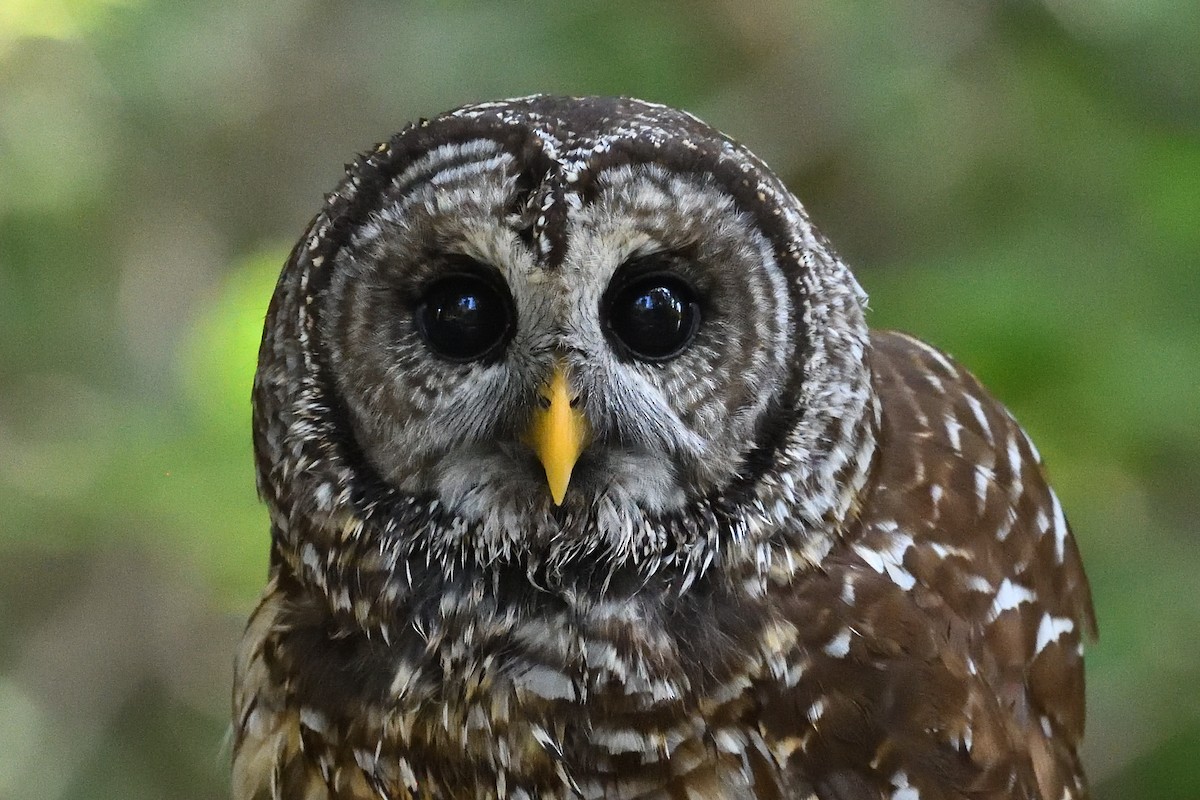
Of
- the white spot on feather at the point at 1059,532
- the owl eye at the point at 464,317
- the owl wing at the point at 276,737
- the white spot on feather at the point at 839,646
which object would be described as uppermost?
the owl eye at the point at 464,317

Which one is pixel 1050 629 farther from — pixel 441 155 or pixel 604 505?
pixel 441 155

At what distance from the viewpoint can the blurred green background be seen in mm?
2516

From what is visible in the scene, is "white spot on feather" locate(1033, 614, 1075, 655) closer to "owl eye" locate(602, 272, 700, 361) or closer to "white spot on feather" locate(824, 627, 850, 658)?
"white spot on feather" locate(824, 627, 850, 658)

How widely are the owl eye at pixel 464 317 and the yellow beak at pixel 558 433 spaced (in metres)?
0.11

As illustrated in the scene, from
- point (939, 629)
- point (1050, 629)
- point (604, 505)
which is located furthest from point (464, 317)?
point (1050, 629)

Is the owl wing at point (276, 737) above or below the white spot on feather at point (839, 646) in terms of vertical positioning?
below

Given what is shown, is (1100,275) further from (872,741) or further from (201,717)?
(201,717)

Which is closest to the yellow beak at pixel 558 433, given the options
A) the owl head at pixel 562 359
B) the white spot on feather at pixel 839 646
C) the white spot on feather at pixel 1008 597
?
the owl head at pixel 562 359

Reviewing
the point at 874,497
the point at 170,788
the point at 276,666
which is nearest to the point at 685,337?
the point at 874,497

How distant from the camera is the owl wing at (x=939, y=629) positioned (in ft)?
5.34

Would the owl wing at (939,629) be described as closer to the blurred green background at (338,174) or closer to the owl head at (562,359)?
the owl head at (562,359)

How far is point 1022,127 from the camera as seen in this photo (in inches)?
131

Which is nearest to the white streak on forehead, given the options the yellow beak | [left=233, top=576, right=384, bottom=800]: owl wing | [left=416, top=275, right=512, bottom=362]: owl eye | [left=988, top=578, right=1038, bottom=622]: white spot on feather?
[left=416, top=275, right=512, bottom=362]: owl eye

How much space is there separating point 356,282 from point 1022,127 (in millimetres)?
2288
